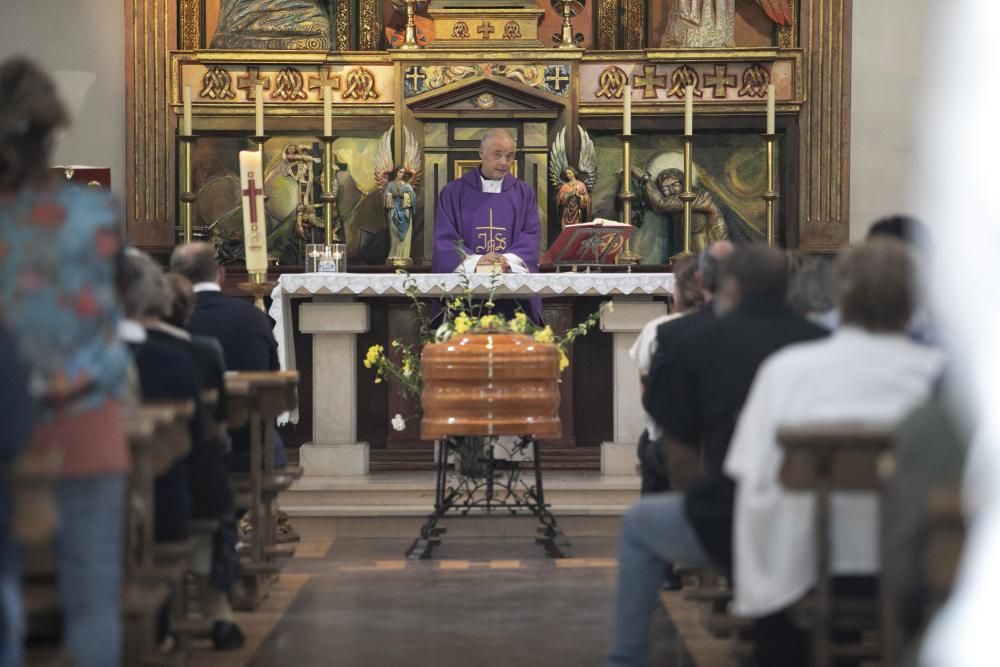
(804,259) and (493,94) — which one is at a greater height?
(493,94)

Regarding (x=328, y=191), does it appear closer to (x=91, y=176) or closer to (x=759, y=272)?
(x=91, y=176)

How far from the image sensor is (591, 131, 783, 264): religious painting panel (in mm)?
11352

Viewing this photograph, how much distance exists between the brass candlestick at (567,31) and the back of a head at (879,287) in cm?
745

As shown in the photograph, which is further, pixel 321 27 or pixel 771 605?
pixel 321 27

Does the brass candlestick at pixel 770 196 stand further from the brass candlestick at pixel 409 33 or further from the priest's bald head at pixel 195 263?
the priest's bald head at pixel 195 263

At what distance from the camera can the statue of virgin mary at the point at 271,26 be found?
448 inches

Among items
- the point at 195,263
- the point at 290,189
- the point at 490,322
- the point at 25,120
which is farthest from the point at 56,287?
the point at 290,189

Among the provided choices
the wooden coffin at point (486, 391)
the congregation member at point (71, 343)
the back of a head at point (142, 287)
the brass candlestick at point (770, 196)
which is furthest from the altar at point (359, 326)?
the congregation member at point (71, 343)

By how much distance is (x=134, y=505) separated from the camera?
165 inches

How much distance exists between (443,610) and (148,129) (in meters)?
6.22

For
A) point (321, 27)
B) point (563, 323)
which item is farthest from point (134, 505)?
point (321, 27)

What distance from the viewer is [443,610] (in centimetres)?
628

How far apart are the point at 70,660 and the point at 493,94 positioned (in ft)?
25.4

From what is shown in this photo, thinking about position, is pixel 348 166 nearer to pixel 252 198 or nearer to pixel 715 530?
pixel 252 198
